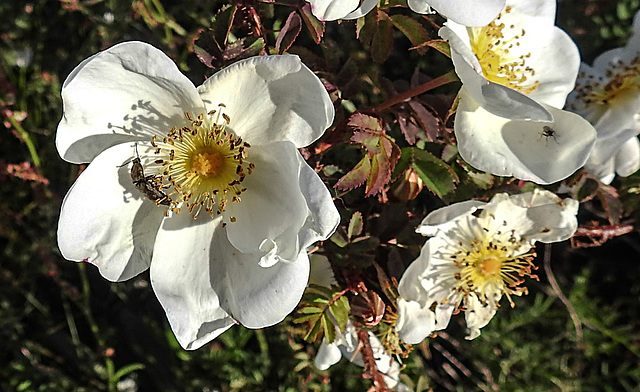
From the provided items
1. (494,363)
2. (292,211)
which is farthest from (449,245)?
(494,363)

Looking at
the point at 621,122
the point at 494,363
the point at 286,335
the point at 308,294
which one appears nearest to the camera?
the point at 308,294

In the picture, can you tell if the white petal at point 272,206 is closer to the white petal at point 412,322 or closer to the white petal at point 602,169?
the white petal at point 412,322

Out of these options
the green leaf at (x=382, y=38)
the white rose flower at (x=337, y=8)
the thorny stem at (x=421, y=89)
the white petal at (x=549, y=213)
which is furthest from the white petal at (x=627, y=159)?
the white rose flower at (x=337, y=8)

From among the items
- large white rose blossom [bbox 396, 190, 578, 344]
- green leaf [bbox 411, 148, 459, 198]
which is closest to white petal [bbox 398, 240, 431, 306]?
large white rose blossom [bbox 396, 190, 578, 344]

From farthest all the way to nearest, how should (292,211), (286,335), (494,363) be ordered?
(494,363) < (286,335) < (292,211)

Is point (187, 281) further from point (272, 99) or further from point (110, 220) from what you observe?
point (272, 99)

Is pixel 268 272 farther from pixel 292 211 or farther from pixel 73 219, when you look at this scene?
pixel 73 219

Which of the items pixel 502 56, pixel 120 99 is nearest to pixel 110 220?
pixel 120 99
